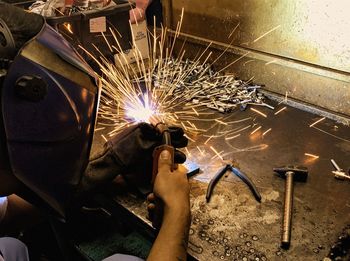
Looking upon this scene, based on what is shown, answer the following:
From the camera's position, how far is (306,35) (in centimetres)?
204

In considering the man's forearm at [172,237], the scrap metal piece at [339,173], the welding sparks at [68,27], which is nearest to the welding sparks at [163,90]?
the welding sparks at [68,27]

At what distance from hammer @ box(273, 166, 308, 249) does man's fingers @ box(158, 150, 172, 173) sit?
17.1 inches

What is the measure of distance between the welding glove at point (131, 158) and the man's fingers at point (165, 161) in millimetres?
107

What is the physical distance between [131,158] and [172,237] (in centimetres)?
40

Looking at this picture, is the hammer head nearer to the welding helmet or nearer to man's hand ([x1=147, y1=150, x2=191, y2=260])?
man's hand ([x1=147, y1=150, x2=191, y2=260])

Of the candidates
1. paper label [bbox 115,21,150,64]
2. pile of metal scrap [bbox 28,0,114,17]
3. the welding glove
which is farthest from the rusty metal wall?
the welding glove

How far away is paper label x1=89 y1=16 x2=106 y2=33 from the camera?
218 centimetres

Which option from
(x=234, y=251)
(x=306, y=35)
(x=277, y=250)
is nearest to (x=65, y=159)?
(x=234, y=251)

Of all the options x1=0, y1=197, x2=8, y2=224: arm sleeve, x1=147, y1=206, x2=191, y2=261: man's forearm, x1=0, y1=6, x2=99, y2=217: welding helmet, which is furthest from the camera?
x1=0, y1=197, x2=8, y2=224: arm sleeve

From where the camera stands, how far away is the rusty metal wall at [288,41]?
193 cm

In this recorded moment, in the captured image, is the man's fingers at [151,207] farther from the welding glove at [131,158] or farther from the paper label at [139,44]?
the paper label at [139,44]

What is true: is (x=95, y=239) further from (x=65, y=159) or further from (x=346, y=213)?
(x=346, y=213)

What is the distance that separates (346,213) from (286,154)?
0.42 meters

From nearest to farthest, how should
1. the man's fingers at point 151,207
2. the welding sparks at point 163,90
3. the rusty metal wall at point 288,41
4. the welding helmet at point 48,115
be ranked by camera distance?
the welding helmet at point 48,115, the man's fingers at point 151,207, the rusty metal wall at point 288,41, the welding sparks at point 163,90
